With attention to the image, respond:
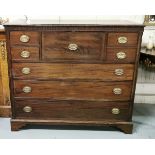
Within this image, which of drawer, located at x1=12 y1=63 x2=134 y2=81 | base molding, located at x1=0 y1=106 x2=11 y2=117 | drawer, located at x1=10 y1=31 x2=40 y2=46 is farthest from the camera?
base molding, located at x1=0 y1=106 x2=11 y2=117

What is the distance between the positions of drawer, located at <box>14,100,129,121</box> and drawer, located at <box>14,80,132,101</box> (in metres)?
0.07

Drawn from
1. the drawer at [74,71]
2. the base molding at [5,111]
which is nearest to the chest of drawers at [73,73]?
the drawer at [74,71]

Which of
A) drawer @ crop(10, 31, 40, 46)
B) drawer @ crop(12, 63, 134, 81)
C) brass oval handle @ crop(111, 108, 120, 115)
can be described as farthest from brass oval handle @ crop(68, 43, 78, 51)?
brass oval handle @ crop(111, 108, 120, 115)

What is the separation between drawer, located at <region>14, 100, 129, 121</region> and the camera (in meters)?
2.42

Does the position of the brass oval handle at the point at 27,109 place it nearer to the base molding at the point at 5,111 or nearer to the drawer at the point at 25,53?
the base molding at the point at 5,111

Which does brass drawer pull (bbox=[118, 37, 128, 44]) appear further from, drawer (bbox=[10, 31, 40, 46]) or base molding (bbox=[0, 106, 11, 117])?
base molding (bbox=[0, 106, 11, 117])

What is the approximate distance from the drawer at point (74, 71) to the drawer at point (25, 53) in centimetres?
6

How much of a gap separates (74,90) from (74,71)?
212mm

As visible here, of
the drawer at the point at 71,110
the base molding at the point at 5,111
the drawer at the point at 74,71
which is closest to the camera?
the drawer at the point at 74,71

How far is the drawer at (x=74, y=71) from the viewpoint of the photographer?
2264mm

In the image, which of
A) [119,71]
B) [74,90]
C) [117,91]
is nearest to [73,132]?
[74,90]

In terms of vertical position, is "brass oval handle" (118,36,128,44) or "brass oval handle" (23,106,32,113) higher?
"brass oval handle" (118,36,128,44)

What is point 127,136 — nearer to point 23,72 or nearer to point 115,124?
point 115,124
